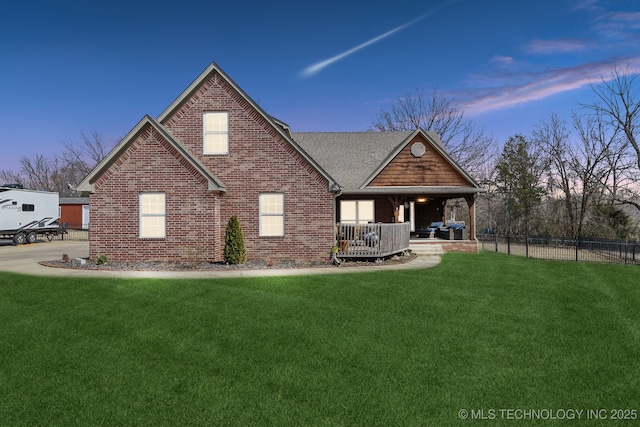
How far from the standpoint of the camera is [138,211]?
17391 millimetres

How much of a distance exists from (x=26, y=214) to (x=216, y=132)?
64.4ft

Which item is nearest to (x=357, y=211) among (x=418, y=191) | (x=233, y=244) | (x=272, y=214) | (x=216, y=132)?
(x=418, y=191)

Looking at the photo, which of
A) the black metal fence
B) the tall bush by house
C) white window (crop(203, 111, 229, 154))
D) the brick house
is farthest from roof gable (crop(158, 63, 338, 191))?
the black metal fence

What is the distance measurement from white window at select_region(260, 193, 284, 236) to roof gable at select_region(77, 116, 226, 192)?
2206 millimetres

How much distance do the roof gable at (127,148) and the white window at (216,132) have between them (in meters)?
1.76

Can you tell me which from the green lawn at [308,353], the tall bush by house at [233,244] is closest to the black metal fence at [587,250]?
the green lawn at [308,353]

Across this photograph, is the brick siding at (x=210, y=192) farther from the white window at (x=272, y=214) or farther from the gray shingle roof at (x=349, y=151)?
the gray shingle roof at (x=349, y=151)

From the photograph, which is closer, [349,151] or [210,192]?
[210,192]

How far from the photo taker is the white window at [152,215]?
1739cm

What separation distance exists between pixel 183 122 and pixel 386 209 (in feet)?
41.9

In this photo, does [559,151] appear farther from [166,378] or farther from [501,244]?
[166,378]

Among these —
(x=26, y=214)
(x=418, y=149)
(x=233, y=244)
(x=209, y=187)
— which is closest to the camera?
(x=233, y=244)

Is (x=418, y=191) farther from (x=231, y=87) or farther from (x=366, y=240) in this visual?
(x=231, y=87)

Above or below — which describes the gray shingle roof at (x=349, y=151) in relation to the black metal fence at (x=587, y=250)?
above
